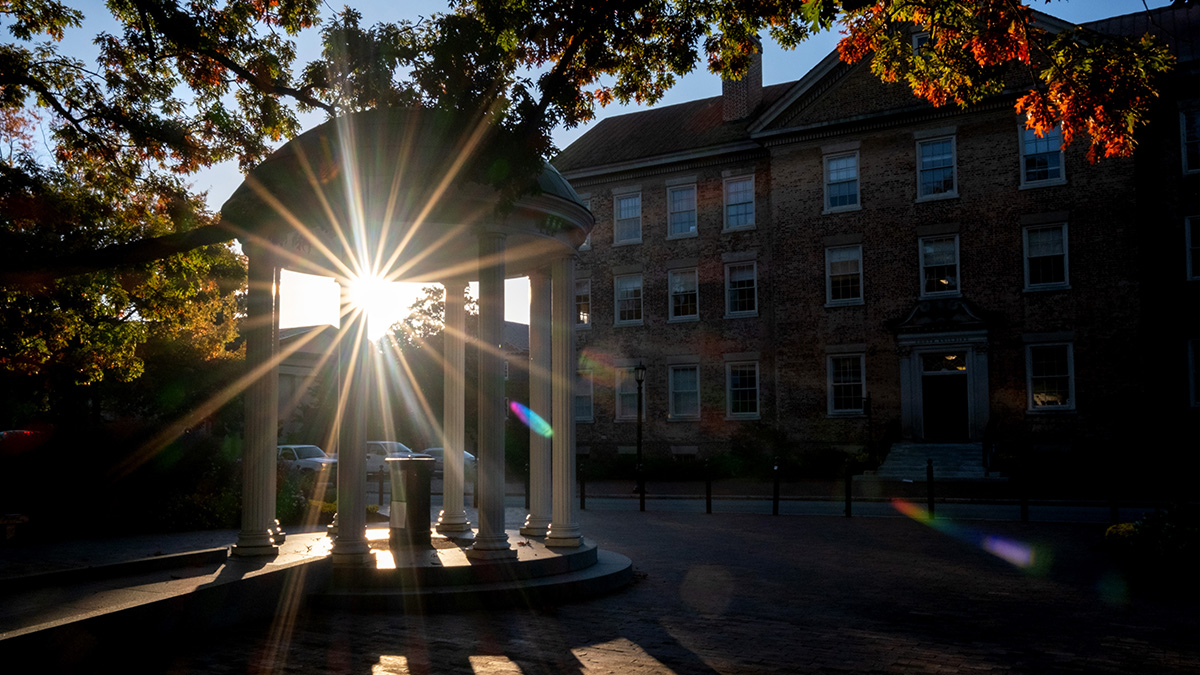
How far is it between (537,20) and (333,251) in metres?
3.51

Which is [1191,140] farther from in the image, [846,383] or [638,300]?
[638,300]

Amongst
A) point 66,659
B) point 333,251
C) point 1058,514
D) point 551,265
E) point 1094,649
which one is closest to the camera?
point 66,659

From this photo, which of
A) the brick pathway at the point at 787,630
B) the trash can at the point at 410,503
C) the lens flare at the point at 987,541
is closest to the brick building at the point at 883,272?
the lens flare at the point at 987,541

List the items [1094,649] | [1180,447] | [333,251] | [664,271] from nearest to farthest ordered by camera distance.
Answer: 1. [1094,649]
2. [333,251]
3. [1180,447]
4. [664,271]

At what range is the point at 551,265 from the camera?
41.2 feet

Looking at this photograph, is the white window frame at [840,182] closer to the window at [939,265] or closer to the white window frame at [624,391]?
the window at [939,265]

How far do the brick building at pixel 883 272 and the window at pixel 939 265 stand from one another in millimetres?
67

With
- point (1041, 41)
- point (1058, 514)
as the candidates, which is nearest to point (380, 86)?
point (1041, 41)

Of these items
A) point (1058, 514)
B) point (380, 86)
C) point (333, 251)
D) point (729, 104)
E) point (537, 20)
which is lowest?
point (1058, 514)

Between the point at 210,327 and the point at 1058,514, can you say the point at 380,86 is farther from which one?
the point at 210,327

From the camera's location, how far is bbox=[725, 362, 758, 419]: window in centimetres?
3544

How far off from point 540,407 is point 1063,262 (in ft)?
79.6

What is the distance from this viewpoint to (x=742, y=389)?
3566 cm

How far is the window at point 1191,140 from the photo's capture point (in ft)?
96.8
